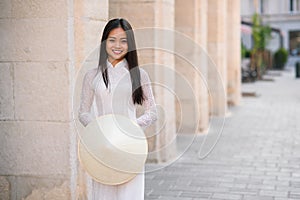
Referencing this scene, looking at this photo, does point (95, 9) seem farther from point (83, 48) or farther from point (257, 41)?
point (257, 41)

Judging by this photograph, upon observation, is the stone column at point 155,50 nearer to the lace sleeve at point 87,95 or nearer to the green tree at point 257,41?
the lace sleeve at point 87,95

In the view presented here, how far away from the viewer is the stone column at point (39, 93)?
4.73 m

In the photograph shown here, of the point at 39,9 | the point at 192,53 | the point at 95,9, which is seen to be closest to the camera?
the point at 39,9

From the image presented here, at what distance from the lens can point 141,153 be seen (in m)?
3.29

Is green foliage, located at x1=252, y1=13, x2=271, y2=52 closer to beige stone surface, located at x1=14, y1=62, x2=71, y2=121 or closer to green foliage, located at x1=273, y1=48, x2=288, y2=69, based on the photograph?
green foliage, located at x1=273, y1=48, x2=288, y2=69

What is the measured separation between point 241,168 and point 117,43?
4.39m

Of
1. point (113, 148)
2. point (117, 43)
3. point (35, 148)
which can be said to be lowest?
point (35, 148)

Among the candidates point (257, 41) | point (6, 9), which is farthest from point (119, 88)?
point (257, 41)

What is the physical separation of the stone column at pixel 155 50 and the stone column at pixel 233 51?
7.28m

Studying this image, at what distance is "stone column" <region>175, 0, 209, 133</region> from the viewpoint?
392 inches

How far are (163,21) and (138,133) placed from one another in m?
4.57

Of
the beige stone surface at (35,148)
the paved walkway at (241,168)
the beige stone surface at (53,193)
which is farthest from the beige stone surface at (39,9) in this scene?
the paved walkway at (241,168)

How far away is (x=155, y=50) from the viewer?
7.48m

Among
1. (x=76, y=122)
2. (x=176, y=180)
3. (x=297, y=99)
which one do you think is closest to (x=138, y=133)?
(x=76, y=122)
